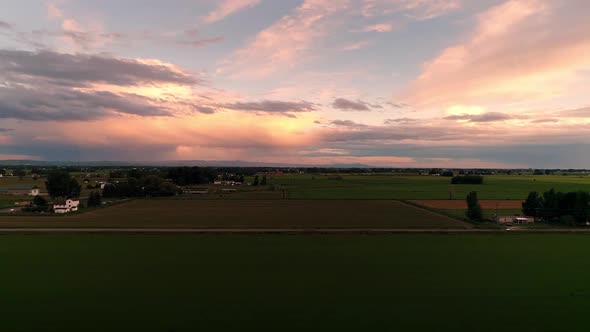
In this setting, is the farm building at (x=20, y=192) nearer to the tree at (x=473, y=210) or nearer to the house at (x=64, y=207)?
the house at (x=64, y=207)

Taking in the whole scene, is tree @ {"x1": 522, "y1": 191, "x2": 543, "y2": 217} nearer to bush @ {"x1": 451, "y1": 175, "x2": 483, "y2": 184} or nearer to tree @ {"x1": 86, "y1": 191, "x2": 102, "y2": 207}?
tree @ {"x1": 86, "y1": 191, "x2": 102, "y2": 207}

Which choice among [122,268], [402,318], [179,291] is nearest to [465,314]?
[402,318]

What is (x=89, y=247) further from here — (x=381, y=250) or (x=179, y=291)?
(x=381, y=250)

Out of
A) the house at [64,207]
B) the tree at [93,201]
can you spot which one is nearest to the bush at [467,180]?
the tree at [93,201]

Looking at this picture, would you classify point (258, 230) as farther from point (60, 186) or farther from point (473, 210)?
point (60, 186)

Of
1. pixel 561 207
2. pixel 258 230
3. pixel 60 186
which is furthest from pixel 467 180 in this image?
pixel 60 186

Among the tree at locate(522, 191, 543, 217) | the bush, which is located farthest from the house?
the bush
